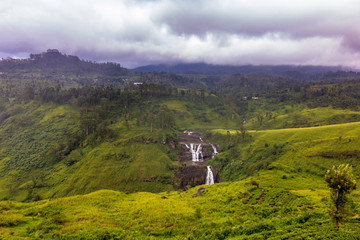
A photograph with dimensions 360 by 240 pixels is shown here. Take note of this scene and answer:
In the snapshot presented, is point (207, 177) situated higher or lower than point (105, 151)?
lower

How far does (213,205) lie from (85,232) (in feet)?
62.7

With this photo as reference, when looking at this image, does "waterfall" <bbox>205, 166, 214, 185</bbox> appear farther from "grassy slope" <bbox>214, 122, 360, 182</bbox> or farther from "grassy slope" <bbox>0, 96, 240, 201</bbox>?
"grassy slope" <bbox>0, 96, 240, 201</bbox>

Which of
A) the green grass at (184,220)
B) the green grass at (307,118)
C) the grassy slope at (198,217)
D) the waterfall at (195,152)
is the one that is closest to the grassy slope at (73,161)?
the waterfall at (195,152)

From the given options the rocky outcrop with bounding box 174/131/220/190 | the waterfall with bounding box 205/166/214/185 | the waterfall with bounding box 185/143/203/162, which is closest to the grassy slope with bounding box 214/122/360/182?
the waterfall with bounding box 205/166/214/185

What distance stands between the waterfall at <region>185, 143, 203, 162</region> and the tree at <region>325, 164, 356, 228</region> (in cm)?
7891

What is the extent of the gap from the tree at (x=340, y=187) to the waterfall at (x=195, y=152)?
259ft

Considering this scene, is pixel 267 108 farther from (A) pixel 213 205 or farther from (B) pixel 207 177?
(A) pixel 213 205

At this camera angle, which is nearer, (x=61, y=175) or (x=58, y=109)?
(x=61, y=175)

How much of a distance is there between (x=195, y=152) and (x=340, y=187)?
282 feet

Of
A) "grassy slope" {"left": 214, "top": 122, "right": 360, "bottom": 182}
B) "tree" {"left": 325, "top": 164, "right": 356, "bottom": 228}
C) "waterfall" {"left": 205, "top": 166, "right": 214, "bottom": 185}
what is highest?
"tree" {"left": 325, "top": 164, "right": 356, "bottom": 228}

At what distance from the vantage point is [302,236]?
49.1ft

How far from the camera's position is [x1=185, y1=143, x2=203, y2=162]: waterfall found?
9462 cm

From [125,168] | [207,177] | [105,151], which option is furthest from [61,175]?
[207,177]

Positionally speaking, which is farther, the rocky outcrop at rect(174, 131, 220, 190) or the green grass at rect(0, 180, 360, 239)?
the rocky outcrop at rect(174, 131, 220, 190)
